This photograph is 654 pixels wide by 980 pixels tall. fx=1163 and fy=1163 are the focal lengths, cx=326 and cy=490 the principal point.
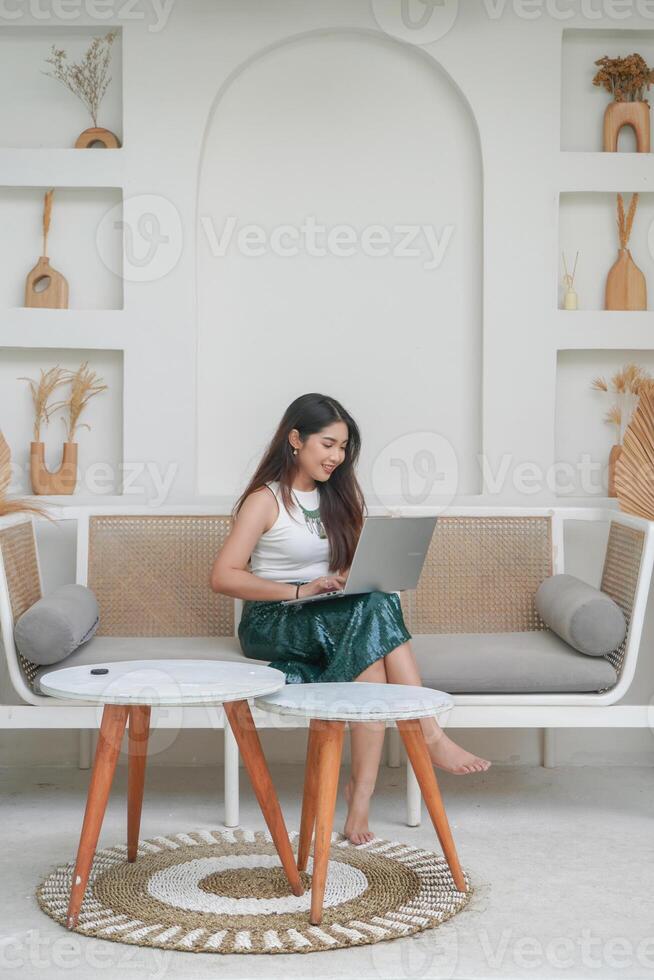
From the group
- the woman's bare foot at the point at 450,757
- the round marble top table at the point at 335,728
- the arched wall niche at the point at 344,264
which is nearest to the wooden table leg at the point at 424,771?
the round marble top table at the point at 335,728

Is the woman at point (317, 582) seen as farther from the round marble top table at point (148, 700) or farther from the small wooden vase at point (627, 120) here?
the small wooden vase at point (627, 120)

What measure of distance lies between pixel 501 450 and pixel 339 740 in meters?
1.61

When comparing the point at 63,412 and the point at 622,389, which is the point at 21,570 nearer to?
the point at 63,412

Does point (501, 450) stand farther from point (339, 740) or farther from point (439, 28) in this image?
point (339, 740)

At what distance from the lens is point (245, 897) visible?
7.59 ft

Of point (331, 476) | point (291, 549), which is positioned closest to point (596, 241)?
point (331, 476)

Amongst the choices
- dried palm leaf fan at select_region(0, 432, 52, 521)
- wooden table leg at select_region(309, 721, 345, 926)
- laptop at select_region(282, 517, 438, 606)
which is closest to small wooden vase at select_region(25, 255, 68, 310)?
dried palm leaf fan at select_region(0, 432, 52, 521)

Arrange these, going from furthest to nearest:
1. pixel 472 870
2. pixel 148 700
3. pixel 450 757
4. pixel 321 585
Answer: pixel 321 585
pixel 450 757
pixel 472 870
pixel 148 700

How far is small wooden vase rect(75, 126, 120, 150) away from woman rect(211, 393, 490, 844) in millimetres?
1183

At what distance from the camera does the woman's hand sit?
2.76 m

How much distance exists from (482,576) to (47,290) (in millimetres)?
1596

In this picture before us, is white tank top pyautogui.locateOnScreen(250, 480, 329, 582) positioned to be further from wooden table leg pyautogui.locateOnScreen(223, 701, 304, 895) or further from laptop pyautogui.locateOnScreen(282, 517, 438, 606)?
wooden table leg pyautogui.locateOnScreen(223, 701, 304, 895)

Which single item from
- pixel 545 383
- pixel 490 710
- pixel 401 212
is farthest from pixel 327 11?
pixel 490 710

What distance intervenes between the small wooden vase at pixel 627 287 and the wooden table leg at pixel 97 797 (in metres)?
2.15
